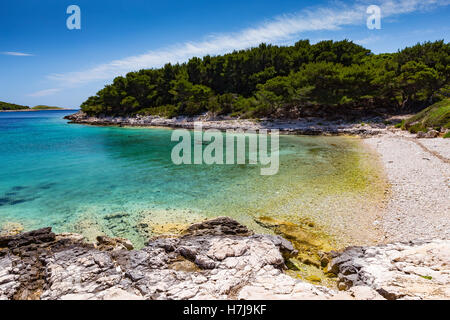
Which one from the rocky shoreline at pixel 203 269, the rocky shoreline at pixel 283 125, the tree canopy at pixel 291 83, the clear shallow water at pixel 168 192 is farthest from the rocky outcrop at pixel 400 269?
the tree canopy at pixel 291 83

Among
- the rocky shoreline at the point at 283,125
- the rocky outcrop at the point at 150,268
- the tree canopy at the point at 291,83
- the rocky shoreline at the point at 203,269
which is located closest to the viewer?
the rocky shoreline at the point at 203,269

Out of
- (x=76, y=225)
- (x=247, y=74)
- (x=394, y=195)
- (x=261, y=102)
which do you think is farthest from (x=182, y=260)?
(x=247, y=74)

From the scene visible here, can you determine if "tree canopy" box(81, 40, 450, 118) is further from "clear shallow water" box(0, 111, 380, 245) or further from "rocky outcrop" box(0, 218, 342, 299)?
"rocky outcrop" box(0, 218, 342, 299)

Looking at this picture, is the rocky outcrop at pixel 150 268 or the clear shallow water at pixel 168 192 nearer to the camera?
the rocky outcrop at pixel 150 268

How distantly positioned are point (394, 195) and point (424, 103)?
35.6 m

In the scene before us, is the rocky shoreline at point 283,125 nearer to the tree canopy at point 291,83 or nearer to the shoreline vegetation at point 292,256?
the shoreline vegetation at point 292,256

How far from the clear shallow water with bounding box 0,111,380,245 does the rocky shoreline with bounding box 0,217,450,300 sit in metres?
1.87

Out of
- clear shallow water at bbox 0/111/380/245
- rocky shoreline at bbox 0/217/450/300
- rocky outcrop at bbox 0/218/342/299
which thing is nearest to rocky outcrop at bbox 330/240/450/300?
rocky shoreline at bbox 0/217/450/300

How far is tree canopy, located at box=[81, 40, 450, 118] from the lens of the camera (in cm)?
3572

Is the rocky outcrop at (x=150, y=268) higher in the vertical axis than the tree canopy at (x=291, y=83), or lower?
lower

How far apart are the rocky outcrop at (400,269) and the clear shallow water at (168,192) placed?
8.47 feet

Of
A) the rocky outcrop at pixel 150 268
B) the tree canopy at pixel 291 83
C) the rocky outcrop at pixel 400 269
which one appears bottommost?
the rocky outcrop at pixel 150 268

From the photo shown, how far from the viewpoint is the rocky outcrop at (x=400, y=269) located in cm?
445

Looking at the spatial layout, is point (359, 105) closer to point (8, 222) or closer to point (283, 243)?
point (283, 243)
